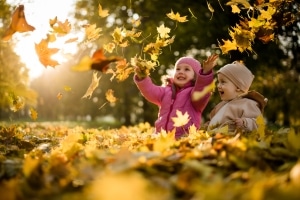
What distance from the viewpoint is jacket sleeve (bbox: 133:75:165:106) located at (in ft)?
15.6

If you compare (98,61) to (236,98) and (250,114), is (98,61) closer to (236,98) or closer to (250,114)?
(250,114)

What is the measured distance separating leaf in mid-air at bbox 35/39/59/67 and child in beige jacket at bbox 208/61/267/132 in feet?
6.01

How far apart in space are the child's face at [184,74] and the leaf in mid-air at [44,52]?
7.37 feet

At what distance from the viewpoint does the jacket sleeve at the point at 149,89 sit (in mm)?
4762

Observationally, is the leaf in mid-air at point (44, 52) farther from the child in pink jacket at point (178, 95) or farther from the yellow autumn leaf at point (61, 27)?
the child in pink jacket at point (178, 95)

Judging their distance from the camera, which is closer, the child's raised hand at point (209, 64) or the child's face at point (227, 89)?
the child's raised hand at point (209, 64)

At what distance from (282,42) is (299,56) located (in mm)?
1119

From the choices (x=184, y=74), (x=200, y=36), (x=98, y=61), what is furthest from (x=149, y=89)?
(x=200, y=36)

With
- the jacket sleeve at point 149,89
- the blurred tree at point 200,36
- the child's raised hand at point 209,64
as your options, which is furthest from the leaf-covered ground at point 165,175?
the blurred tree at point 200,36

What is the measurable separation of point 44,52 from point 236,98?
2.27 m

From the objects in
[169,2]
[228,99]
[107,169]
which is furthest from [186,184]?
[169,2]

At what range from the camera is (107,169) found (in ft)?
5.34

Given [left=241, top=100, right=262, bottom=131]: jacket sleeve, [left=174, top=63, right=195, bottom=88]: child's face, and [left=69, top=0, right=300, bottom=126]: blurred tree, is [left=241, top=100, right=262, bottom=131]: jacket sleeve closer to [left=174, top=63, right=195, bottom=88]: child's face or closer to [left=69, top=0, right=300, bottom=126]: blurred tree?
[left=174, top=63, right=195, bottom=88]: child's face

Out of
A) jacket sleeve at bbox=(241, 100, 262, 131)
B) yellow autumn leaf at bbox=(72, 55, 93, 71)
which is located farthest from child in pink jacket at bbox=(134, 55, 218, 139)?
yellow autumn leaf at bbox=(72, 55, 93, 71)
